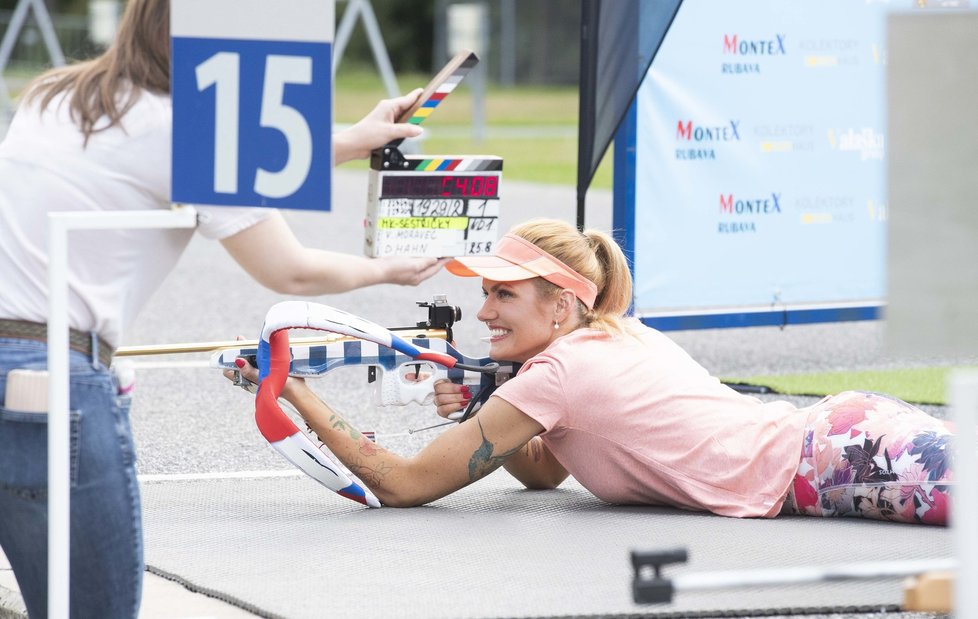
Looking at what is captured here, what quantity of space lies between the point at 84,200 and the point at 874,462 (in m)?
2.46

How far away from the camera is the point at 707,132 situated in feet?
24.9

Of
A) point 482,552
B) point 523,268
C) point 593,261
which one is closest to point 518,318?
→ point 523,268

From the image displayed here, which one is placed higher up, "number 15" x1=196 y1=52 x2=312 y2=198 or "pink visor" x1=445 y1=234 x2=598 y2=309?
"number 15" x1=196 y1=52 x2=312 y2=198

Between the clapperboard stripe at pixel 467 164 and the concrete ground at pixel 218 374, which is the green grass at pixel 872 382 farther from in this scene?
the clapperboard stripe at pixel 467 164

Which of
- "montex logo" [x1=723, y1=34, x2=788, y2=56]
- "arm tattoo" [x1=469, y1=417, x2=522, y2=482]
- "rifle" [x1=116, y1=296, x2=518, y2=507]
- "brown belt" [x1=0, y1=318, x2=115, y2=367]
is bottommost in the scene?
"arm tattoo" [x1=469, y1=417, x2=522, y2=482]

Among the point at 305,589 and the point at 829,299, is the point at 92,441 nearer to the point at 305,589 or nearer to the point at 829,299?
the point at 305,589

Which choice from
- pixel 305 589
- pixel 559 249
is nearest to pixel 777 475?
pixel 559 249

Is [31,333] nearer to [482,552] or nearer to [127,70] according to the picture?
[127,70]

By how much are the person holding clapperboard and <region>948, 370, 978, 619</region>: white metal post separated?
148cm

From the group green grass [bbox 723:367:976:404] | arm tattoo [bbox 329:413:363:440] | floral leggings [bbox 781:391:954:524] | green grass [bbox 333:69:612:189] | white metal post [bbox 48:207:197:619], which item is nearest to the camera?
white metal post [bbox 48:207:197:619]

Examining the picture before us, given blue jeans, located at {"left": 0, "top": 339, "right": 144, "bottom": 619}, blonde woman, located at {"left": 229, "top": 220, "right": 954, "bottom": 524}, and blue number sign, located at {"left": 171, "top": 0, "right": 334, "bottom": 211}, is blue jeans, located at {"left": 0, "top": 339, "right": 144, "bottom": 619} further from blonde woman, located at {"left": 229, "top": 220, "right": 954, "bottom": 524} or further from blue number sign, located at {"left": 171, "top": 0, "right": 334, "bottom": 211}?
blonde woman, located at {"left": 229, "top": 220, "right": 954, "bottom": 524}

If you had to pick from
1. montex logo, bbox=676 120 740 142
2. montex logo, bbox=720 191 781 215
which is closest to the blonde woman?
montex logo, bbox=676 120 740 142

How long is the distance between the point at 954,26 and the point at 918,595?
97 centimetres

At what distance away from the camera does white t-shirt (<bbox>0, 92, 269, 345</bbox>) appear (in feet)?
9.89
